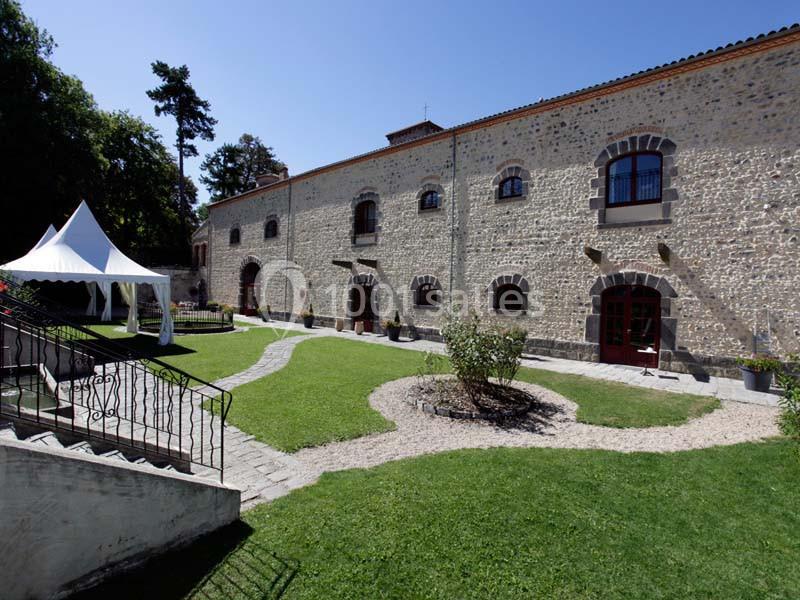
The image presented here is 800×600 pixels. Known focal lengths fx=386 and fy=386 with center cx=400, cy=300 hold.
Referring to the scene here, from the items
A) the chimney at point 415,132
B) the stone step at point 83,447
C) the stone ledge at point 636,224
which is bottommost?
the stone step at point 83,447

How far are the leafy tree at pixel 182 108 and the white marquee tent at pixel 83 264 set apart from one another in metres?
19.0

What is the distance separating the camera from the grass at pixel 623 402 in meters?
6.16

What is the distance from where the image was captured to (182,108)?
2894 cm

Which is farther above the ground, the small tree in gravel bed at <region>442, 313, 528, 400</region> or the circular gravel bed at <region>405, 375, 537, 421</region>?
the small tree in gravel bed at <region>442, 313, 528, 400</region>

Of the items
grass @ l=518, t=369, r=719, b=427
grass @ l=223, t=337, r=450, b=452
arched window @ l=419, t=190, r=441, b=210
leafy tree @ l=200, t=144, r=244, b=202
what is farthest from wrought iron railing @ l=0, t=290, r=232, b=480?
leafy tree @ l=200, t=144, r=244, b=202

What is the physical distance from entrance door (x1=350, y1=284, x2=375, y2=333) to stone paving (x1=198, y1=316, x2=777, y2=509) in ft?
2.68

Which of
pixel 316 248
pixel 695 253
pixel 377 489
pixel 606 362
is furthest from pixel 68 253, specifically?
pixel 695 253

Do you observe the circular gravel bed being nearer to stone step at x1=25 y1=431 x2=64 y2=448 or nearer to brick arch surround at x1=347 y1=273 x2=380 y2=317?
stone step at x1=25 y1=431 x2=64 y2=448

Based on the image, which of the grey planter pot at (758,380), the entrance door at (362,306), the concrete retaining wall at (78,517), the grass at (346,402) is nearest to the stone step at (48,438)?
the concrete retaining wall at (78,517)

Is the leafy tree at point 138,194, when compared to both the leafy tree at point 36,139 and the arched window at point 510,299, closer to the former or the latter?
the leafy tree at point 36,139

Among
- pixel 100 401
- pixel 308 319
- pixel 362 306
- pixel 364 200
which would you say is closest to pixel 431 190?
pixel 364 200

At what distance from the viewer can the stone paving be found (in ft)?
13.1

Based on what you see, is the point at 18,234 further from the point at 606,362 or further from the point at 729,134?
the point at 729,134

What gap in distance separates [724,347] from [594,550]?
8.68m
